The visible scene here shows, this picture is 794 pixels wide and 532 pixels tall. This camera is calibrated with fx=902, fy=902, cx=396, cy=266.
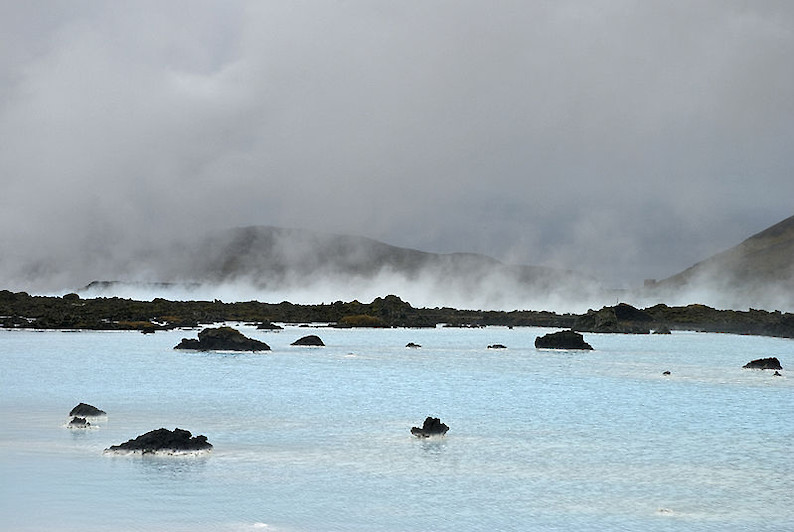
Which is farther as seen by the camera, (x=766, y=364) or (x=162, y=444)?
(x=766, y=364)

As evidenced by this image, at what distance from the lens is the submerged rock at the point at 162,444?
2345 cm

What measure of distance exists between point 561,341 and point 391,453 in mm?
71154

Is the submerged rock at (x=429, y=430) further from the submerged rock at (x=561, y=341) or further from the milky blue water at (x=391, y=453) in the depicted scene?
the submerged rock at (x=561, y=341)

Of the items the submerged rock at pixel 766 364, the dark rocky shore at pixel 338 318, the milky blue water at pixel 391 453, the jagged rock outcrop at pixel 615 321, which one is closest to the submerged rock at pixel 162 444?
the milky blue water at pixel 391 453

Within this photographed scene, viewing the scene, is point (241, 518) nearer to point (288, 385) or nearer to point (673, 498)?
point (673, 498)

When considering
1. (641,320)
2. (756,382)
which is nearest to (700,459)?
(756,382)

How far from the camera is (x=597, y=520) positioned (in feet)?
59.1

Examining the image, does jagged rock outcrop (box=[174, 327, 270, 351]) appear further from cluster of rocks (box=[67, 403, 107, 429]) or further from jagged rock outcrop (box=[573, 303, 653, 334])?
jagged rock outcrop (box=[573, 303, 653, 334])

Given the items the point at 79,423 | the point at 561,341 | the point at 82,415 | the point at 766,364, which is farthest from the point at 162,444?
the point at 561,341

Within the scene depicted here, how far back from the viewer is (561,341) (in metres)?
94.7

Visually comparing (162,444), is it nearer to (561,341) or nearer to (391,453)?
(391,453)

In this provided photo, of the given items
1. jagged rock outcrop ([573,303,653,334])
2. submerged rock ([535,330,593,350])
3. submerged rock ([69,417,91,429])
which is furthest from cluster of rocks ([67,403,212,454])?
jagged rock outcrop ([573,303,653,334])

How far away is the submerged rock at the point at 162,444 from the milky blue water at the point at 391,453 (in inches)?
16.5

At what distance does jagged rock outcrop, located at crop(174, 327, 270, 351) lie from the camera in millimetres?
71312
